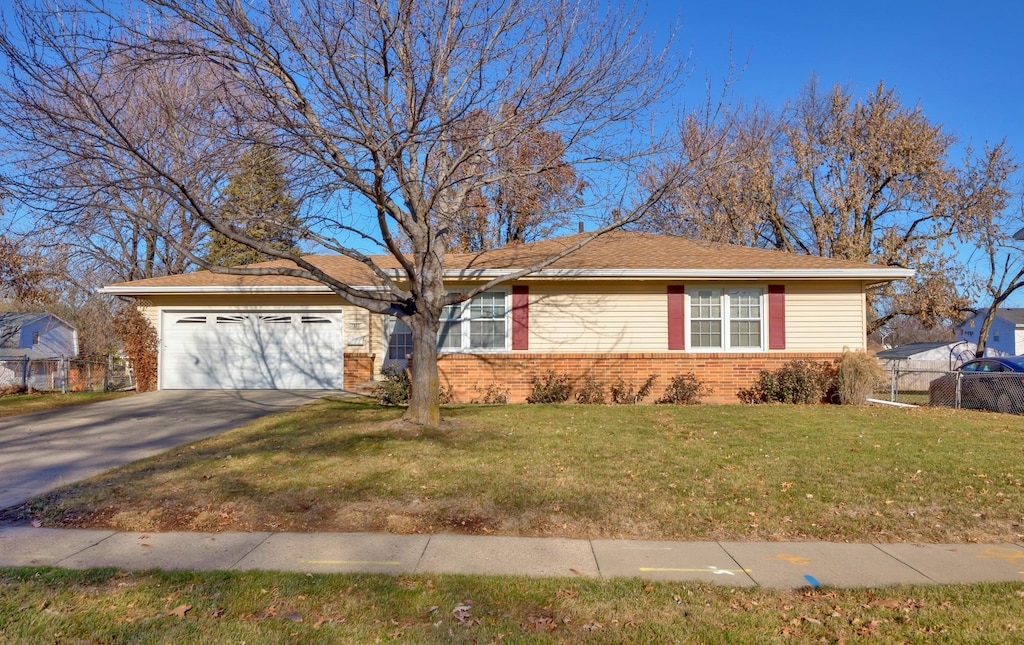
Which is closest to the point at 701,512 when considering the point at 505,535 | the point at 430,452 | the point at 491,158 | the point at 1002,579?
the point at 505,535

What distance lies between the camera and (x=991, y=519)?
244 inches

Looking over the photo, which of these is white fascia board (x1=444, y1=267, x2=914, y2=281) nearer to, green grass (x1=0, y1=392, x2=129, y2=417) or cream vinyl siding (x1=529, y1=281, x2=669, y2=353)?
cream vinyl siding (x1=529, y1=281, x2=669, y2=353)

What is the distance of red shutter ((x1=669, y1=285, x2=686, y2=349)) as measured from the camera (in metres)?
15.2

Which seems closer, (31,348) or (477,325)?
(477,325)

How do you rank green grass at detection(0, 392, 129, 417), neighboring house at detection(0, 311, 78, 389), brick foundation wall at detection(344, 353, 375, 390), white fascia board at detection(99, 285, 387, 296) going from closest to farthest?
green grass at detection(0, 392, 129, 417)
white fascia board at detection(99, 285, 387, 296)
brick foundation wall at detection(344, 353, 375, 390)
neighboring house at detection(0, 311, 78, 389)

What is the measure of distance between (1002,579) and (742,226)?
24917mm

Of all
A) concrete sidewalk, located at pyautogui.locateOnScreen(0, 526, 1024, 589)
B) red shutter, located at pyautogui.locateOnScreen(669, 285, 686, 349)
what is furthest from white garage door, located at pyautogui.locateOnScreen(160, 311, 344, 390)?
concrete sidewalk, located at pyautogui.locateOnScreen(0, 526, 1024, 589)

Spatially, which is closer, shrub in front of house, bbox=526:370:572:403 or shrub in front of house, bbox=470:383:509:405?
shrub in front of house, bbox=526:370:572:403

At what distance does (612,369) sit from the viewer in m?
14.9

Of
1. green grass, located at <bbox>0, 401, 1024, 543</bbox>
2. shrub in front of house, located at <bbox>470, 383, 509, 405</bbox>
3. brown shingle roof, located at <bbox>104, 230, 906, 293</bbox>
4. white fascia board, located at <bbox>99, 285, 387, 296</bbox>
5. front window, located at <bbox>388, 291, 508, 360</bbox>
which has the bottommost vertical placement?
green grass, located at <bbox>0, 401, 1024, 543</bbox>

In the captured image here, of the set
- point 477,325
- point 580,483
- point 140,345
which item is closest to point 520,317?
point 477,325

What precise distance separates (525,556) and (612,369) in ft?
32.3

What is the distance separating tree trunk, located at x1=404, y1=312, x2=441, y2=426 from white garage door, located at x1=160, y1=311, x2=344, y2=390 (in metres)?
7.74

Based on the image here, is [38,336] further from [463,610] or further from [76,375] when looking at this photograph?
[463,610]
